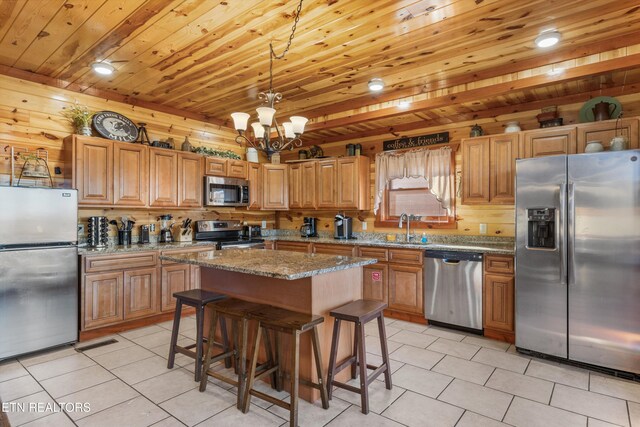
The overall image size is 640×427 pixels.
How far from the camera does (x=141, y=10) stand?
8.27 feet

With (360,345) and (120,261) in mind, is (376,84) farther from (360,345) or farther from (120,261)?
(120,261)

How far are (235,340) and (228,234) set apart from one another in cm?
270

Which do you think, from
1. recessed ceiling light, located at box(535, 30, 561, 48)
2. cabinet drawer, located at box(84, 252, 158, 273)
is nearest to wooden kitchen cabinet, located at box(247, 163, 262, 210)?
cabinet drawer, located at box(84, 252, 158, 273)

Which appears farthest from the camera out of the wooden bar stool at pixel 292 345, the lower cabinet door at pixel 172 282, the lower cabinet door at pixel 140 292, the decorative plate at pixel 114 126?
the lower cabinet door at pixel 172 282

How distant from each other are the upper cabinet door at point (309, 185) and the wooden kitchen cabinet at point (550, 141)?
289 cm

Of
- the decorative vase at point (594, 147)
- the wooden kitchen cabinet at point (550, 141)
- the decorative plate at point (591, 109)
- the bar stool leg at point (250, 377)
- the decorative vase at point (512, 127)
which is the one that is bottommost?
the bar stool leg at point (250, 377)

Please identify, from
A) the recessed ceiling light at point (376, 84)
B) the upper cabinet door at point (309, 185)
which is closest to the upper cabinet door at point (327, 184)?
the upper cabinet door at point (309, 185)

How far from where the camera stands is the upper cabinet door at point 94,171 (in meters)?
3.70

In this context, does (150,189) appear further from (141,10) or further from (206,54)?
(141,10)

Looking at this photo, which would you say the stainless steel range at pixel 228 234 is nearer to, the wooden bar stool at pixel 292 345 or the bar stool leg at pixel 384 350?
the wooden bar stool at pixel 292 345

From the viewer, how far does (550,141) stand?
3.61m

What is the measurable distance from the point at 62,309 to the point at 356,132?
422cm

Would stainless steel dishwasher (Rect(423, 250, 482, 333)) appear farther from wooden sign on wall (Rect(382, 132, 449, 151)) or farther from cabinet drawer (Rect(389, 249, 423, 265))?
wooden sign on wall (Rect(382, 132, 449, 151))

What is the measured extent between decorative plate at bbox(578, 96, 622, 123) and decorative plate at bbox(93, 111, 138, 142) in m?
5.00
